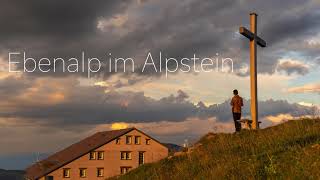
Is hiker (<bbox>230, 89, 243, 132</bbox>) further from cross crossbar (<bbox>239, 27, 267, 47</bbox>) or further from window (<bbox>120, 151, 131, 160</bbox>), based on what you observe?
window (<bbox>120, 151, 131, 160</bbox>)

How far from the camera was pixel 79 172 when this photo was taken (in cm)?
7894

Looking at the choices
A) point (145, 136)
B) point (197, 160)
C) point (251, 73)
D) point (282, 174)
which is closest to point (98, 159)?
point (145, 136)

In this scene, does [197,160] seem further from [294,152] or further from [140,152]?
[140,152]

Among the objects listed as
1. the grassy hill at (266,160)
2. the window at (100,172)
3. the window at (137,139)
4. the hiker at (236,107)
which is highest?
the hiker at (236,107)

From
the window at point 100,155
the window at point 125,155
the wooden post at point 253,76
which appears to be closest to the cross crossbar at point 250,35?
the wooden post at point 253,76

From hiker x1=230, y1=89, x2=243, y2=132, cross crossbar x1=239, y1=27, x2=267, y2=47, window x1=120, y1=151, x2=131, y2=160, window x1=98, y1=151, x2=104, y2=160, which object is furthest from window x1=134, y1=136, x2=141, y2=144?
hiker x1=230, y1=89, x2=243, y2=132

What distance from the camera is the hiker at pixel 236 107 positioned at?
2205 centimetres

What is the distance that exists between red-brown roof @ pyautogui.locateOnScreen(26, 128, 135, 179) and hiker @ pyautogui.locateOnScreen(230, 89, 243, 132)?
56.6 metres

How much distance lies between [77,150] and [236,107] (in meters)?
62.7

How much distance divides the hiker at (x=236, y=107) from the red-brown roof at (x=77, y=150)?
5660 centimetres

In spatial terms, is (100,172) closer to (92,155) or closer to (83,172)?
(83,172)

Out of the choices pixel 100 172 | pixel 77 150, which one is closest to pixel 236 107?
pixel 100 172

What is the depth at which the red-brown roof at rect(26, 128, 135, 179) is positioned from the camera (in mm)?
77562

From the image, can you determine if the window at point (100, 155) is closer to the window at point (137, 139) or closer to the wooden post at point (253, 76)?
the window at point (137, 139)
